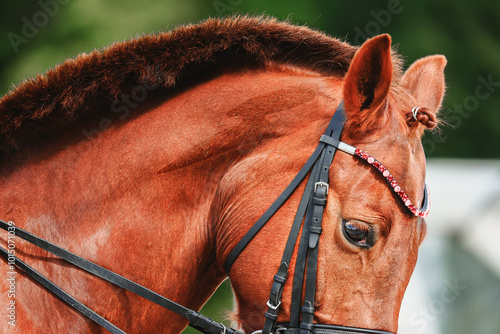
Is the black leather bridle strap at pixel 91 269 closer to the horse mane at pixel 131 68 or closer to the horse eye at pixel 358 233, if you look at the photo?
the horse mane at pixel 131 68

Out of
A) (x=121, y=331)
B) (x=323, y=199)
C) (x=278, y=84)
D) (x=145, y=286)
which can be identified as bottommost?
(x=121, y=331)

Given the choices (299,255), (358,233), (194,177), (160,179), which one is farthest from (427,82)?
(160,179)

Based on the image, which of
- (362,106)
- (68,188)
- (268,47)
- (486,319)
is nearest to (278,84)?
(268,47)

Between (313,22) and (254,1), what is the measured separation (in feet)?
3.04

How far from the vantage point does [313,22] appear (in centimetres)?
708

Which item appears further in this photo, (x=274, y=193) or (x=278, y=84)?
(x=278, y=84)

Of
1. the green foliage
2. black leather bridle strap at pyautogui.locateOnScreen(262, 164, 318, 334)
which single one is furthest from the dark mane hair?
the green foliage

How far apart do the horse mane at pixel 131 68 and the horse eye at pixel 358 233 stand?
0.79 meters

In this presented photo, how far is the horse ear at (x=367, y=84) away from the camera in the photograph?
1913 millimetres

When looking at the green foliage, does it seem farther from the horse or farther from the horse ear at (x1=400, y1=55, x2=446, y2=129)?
the horse

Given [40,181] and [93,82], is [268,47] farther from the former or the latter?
[40,181]

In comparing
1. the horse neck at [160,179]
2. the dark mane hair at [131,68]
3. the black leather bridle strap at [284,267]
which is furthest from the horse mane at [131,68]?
the black leather bridle strap at [284,267]

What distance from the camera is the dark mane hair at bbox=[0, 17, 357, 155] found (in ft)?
6.97

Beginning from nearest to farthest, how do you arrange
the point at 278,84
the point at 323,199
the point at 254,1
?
the point at 323,199
the point at 278,84
the point at 254,1
